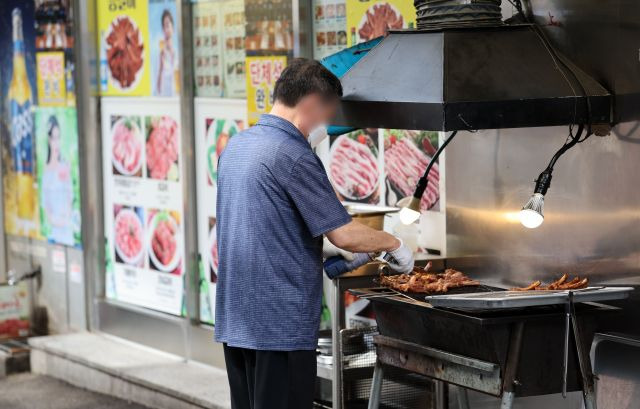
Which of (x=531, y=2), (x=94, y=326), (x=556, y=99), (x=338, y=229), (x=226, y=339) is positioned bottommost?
(x=94, y=326)

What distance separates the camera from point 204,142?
31.6ft

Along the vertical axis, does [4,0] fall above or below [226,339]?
above

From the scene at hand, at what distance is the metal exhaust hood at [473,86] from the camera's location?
18.6 ft

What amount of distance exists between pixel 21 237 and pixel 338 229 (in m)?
6.83

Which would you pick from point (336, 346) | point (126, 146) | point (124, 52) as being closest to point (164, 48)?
point (124, 52)

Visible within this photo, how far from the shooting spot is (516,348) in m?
5.42

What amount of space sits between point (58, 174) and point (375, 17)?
4.33 m

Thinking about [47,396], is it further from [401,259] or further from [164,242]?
[401,259]

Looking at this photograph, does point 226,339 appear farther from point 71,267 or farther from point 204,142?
point 71,267

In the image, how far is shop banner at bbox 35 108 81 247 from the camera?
10961 mm

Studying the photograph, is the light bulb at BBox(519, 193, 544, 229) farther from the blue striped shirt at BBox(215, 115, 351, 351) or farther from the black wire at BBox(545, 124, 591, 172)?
the blue striped shirt at BBox(215, 115, 351, 351)

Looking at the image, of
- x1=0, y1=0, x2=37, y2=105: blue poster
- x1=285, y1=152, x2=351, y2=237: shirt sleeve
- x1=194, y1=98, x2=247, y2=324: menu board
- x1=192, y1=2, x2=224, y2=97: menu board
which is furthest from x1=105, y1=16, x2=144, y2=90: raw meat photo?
x1=285, y1=152, x2=351, y2=237: shirt sleeve

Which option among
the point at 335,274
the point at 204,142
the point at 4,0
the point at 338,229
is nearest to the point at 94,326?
the point at 204,142

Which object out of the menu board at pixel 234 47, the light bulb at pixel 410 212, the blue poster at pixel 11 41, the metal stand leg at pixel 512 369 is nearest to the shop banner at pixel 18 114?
the blue poster at pixel 11 41
